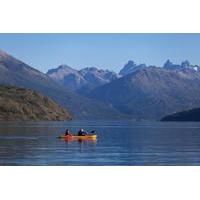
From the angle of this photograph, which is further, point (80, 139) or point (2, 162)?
point (80, 139)
